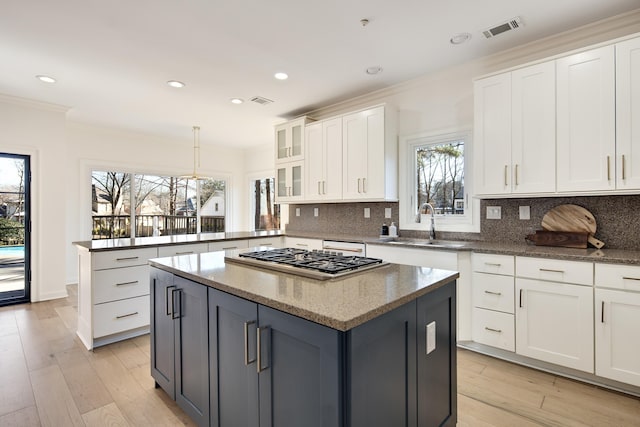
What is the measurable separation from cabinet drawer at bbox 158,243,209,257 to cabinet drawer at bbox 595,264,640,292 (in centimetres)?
331

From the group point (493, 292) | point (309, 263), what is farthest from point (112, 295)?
point (493, 292)

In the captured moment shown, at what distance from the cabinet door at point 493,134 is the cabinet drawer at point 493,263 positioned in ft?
1.87

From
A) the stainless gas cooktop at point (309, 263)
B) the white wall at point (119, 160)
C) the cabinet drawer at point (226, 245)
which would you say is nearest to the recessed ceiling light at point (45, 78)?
the white wall at point (119, 160)

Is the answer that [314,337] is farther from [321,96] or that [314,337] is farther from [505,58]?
[321,96]

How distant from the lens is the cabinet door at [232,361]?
51.9 inches

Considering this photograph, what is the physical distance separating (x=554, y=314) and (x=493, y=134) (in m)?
1.47

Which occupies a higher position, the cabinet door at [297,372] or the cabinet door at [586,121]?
the cabinet door at [586,121]

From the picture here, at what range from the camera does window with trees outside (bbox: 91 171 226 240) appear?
18.1 ft

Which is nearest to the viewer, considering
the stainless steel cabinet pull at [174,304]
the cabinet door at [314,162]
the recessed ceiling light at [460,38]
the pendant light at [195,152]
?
the stainless steel cabinet pull at [174,304]

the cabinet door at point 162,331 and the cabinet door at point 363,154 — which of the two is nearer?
the cabinet door at point 162,331

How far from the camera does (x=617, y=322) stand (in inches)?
80.5

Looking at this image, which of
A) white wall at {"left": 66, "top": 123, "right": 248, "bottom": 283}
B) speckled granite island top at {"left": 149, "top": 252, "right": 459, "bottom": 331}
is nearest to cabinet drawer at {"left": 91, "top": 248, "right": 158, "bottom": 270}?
speckled granite island top at {"left": 149, "top": 252, "right": 459, "bottom": 331}

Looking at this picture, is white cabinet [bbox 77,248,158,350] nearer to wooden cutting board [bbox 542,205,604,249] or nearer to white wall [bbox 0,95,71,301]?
white wall [bbox 0,95,71,301]

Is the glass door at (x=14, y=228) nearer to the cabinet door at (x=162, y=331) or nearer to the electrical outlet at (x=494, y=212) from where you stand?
the cabinet door at (x=162, y=331)
